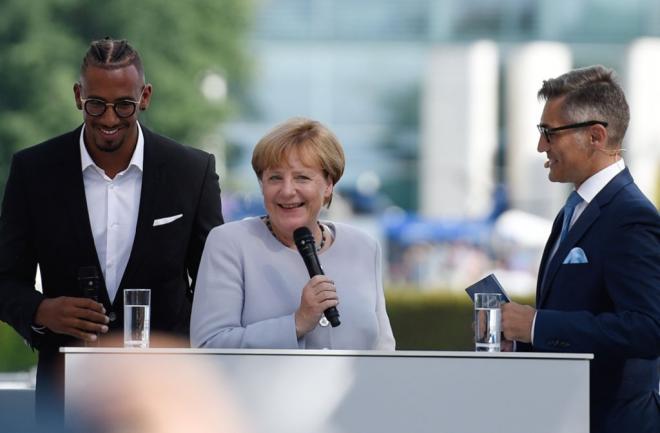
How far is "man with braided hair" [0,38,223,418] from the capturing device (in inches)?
164

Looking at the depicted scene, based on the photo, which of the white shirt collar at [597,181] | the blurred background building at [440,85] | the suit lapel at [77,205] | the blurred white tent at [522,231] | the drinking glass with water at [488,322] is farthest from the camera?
the blurred background building at [440,85]

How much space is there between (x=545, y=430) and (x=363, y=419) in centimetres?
43

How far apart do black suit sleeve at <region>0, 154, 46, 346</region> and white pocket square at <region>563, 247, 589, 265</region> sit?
1.47 metres

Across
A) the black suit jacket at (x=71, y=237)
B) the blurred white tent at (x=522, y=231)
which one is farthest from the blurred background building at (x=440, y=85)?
the black suit jacket at (x=71, y=237)

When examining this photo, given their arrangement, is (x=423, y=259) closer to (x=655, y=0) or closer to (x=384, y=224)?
(x=384, y=224)

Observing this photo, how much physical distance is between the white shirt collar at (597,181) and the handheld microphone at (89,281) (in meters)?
1.33

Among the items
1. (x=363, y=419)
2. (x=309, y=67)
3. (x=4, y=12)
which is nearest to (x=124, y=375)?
(x=363, y=419)

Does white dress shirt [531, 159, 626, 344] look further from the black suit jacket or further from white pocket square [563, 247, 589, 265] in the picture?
the black suit jacket

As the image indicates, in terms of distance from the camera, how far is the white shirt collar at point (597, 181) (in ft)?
12.8

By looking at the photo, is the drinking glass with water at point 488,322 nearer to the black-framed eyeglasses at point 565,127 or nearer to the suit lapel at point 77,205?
the black-framed eyeglasses at point 565,127

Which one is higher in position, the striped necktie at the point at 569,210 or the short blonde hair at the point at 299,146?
the short blonde hair at the point at 299,146

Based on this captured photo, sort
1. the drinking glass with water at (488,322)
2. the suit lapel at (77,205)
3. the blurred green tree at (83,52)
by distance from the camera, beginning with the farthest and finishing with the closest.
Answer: the blurred green tree at (83,52) → the suit lapel at (77,205) → the drinking glass with water at (488,322)

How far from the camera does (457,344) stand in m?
14.9

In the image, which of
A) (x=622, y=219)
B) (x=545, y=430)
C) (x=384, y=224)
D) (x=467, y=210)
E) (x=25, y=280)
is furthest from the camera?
(x=467, y=210)
